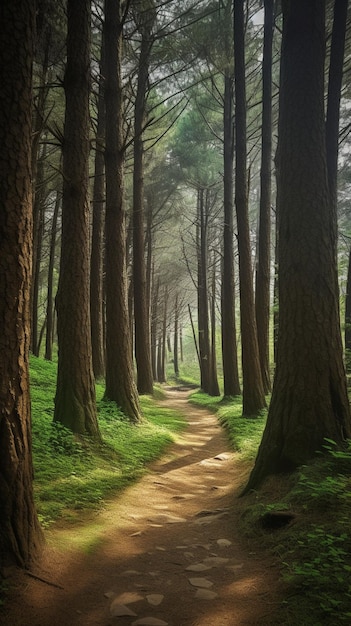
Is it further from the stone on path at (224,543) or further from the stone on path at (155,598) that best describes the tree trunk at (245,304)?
the stone on path at (155,598)

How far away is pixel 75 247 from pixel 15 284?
3.98 meters

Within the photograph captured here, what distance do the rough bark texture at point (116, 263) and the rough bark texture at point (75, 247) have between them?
99.9 inches

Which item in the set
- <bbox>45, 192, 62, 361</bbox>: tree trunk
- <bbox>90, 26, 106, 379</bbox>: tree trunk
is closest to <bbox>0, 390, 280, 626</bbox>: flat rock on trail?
<bbox>90, 26, 106, 379</bbox>: tree trunk

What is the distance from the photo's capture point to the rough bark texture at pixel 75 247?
6.74m

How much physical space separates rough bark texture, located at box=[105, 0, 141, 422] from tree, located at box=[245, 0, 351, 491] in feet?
16.8

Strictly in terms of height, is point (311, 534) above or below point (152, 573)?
above

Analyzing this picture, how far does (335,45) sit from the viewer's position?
22.0ft

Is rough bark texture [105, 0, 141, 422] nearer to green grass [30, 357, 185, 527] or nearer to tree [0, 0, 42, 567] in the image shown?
green grass [30, 357, 185, 527]

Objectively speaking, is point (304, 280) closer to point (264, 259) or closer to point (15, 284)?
point (15, 284)

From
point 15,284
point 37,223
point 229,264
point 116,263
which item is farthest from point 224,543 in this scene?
point 37,223

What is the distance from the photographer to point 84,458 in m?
6.18

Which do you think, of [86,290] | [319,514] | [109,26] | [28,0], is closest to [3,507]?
[319,514]

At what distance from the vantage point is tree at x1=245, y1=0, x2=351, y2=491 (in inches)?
184

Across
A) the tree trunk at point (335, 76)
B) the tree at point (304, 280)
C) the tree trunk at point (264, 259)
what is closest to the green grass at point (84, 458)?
the tree at point (304, 280)
